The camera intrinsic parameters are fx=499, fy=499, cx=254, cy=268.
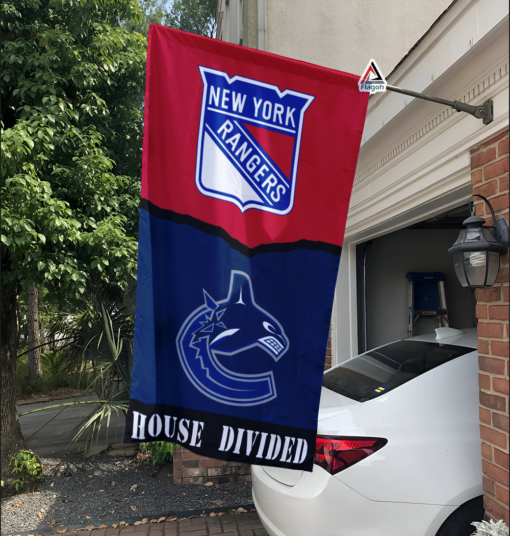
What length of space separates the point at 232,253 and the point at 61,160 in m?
4.29

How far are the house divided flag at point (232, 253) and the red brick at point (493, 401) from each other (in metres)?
0.97

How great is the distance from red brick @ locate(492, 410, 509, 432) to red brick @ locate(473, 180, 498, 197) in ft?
3.94

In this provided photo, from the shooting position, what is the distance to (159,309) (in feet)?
8.09

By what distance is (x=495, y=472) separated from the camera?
2637 mm

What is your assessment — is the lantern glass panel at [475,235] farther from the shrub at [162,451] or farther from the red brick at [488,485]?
the shrub at [162,451]

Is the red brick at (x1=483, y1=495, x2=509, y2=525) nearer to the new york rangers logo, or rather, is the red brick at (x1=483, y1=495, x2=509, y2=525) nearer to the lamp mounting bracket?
the new york rangers logo

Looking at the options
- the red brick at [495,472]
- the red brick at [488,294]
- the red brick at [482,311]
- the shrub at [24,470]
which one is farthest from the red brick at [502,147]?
the shrub at [24,470]

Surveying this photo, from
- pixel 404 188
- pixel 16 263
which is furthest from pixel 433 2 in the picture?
pixel 16 263

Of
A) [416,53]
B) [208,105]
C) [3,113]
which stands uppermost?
[3,113]

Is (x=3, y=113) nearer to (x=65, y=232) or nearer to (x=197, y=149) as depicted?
(x=65, y=232)

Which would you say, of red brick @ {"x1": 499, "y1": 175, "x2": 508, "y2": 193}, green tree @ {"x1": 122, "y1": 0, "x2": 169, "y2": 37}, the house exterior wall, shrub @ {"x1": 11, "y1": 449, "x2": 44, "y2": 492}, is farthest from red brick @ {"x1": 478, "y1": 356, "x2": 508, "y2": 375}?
green tree @ {"x1": 122, "y1": 0, "x2": 169, "y2": 37}

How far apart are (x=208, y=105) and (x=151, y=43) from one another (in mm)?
417

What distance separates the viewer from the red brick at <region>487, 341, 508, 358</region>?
8.51 feet

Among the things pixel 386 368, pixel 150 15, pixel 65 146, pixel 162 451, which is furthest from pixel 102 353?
pixel 150 15
